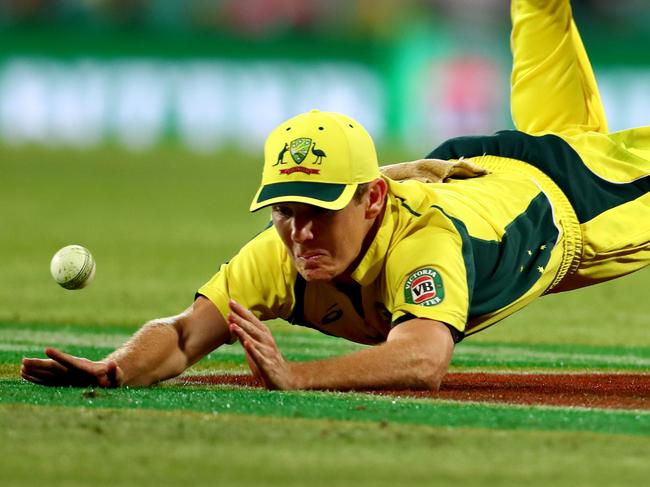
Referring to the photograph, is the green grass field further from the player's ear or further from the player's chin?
the player's ear

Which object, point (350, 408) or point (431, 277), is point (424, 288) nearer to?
point (431, 277)

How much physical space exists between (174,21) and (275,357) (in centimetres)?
1957

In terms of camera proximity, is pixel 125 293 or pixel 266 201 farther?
pixel 125 293

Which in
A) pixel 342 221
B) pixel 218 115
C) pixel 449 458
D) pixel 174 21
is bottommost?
pixel 449 458

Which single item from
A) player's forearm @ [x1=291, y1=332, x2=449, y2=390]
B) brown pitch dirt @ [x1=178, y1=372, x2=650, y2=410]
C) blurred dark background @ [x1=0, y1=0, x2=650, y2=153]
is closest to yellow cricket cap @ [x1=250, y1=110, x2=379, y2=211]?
player's forearm @ [x1=291, y1=332, x2=449, y2=390]

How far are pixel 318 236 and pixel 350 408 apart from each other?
76 cm

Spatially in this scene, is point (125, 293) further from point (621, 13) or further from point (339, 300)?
point (621, 13)

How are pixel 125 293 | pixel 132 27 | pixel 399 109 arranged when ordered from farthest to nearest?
1. pixel 399 109
2. pixel 132 27
3. pixel 125 293

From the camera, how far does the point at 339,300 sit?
5.78 meters

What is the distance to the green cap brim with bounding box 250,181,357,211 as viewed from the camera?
532cm

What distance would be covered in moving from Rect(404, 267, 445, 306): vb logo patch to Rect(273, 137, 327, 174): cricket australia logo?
0.57m

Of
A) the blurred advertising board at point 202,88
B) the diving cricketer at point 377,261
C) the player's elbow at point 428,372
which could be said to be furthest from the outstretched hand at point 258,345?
the blurred advertising board at point 202,88

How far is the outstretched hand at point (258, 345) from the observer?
5160 millimetres

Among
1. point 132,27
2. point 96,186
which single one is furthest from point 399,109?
point 96,186
